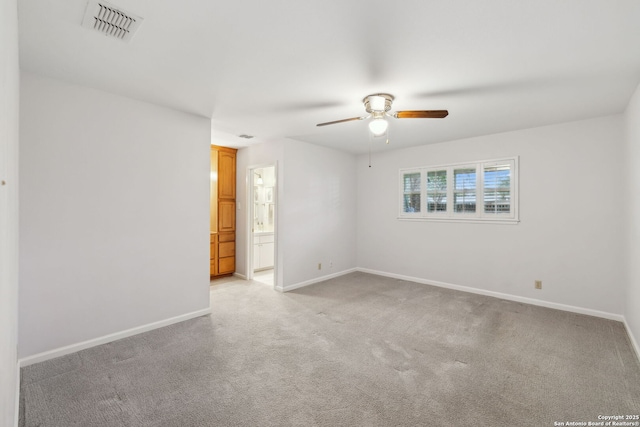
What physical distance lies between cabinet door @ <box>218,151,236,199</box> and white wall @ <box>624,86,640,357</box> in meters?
5.49

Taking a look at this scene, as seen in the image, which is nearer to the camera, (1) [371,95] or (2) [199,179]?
(1) [371,95]

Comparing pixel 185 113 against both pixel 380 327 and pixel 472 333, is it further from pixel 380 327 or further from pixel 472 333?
pixel 472 333

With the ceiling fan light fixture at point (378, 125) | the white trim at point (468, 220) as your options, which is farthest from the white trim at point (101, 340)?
the white trim at point (468, 220)

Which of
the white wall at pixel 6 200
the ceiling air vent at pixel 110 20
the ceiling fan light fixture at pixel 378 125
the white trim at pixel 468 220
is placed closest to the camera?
the white wall at pixel 6 200

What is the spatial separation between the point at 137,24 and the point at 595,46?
122 inches

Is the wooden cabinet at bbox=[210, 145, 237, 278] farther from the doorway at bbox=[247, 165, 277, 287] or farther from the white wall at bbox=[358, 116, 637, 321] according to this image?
the white wall at bbox=[358, 116, 637, 321]

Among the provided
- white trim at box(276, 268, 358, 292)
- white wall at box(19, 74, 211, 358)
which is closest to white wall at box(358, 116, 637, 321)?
white trim at box(276, 268, 358, 292)

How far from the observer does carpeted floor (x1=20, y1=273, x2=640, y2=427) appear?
1.96 m

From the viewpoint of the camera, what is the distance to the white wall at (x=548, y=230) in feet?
11.9

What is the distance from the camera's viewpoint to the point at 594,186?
12.2 feet

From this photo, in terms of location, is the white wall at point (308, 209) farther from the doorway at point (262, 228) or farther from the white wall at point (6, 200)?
the white wall at point (6, 200)

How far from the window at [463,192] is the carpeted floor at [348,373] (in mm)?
1559

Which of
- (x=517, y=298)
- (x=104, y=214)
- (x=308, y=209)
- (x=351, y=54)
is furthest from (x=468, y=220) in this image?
(x=104, y=214)

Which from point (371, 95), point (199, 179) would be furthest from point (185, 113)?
point (371, 95)
